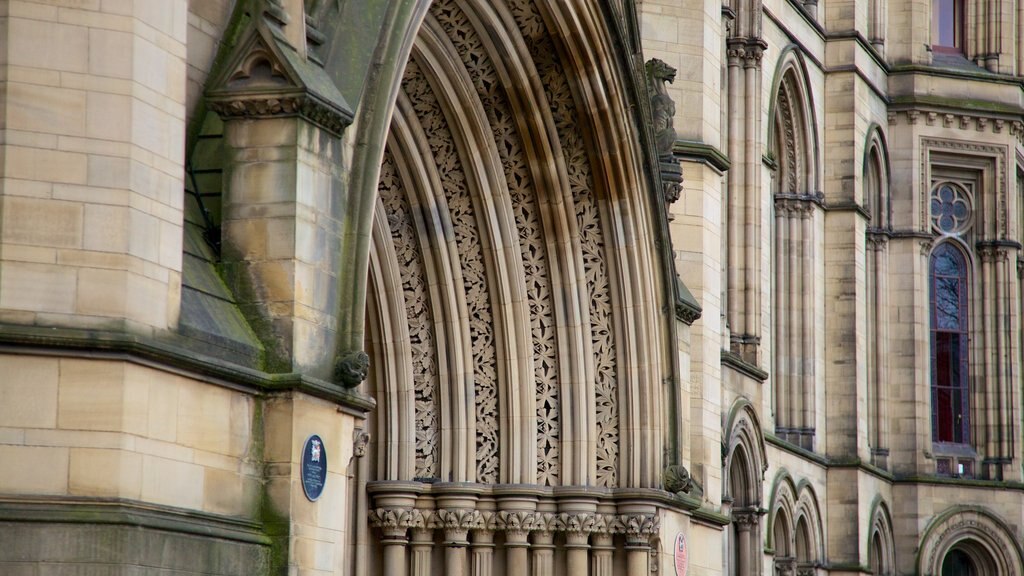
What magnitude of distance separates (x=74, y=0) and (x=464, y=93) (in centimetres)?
683

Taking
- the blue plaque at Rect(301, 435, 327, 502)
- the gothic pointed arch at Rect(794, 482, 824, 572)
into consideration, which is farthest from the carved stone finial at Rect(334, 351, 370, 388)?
the gothic pointed arch at Rect(794, 482, 824, 572)

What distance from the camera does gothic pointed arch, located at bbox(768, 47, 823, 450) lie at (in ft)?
114

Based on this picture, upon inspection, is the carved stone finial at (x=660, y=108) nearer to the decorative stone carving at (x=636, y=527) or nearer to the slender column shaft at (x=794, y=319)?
the decorative stone carving at (x=636, y=527)

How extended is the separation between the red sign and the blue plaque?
7.61m

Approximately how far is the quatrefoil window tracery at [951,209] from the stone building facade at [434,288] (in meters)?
3.22

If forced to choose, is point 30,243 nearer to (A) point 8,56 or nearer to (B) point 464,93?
(A) point 8,56

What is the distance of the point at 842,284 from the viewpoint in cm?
3669

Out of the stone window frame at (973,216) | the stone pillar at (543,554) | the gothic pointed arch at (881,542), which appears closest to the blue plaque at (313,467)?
the stone pillar at (543,554)

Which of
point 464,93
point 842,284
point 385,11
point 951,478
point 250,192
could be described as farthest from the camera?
point 951,478

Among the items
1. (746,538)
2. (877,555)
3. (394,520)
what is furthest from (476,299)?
(877,555)

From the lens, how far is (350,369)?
13570 millimetres

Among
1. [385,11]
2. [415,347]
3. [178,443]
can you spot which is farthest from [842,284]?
[178,443]

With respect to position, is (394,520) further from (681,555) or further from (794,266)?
(794,266)

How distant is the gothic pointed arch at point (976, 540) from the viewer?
3909 centimetres
